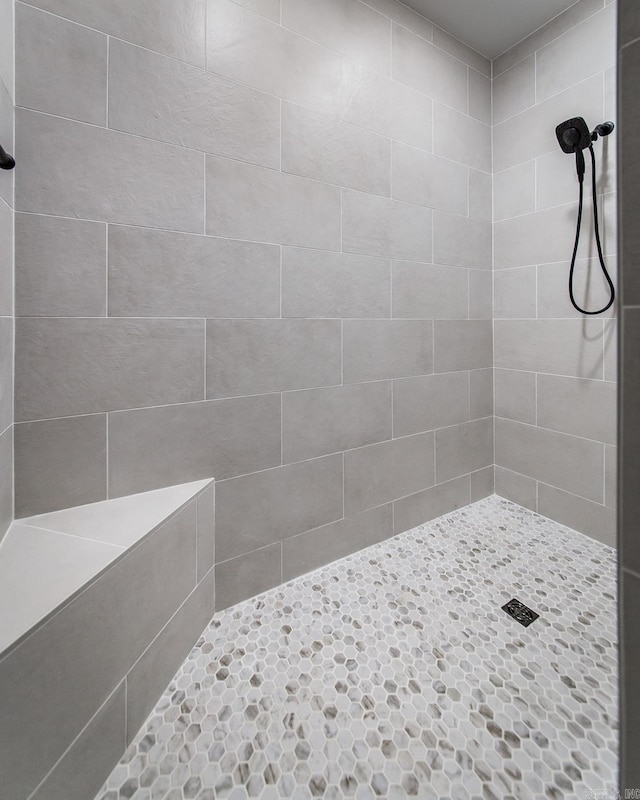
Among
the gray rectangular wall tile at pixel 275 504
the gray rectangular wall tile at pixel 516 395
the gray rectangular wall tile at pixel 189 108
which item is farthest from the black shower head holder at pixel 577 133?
the gray rectangular wall tile at pixel 275 504

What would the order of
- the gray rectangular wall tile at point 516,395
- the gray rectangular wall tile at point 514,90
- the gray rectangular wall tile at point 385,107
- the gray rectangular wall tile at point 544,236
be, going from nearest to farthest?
the gray rectangular wall tile at point 385,107, the gray rectangular wall tile at point 544,236, the gray rectangular wall tile at point 514,90, the gray rectangular wall tile at point 516,395

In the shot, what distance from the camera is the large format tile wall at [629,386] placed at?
364 millimetres

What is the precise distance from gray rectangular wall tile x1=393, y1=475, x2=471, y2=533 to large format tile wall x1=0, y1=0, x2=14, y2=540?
4.72 feet

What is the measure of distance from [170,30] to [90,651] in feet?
5.51

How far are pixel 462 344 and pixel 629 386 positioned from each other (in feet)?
5.48

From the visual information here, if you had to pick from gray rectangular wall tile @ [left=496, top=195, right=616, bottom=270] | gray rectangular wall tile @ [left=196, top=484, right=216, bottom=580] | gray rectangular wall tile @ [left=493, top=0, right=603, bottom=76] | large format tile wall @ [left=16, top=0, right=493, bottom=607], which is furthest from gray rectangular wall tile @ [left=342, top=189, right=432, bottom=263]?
gray rectangular wall tile @ [left=196, top=484, right=216, bottom=580]

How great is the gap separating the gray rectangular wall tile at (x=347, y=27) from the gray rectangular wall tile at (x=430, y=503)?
190cm

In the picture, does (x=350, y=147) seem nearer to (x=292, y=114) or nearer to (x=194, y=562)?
(x=292, y=114)

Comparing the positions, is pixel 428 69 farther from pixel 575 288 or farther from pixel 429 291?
pixel 575 288

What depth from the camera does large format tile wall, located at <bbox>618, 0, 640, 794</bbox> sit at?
1.19 feet

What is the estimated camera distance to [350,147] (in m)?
1.52

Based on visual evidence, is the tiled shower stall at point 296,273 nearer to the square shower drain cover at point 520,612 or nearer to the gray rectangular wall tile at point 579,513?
the gray rectangular wall tile at point 579,513

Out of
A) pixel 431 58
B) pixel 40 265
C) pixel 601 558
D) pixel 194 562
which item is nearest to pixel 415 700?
pixel 194 562

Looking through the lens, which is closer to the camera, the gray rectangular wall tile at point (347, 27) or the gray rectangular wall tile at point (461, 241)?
the gray rectangular wall tile at point (347, 27)
